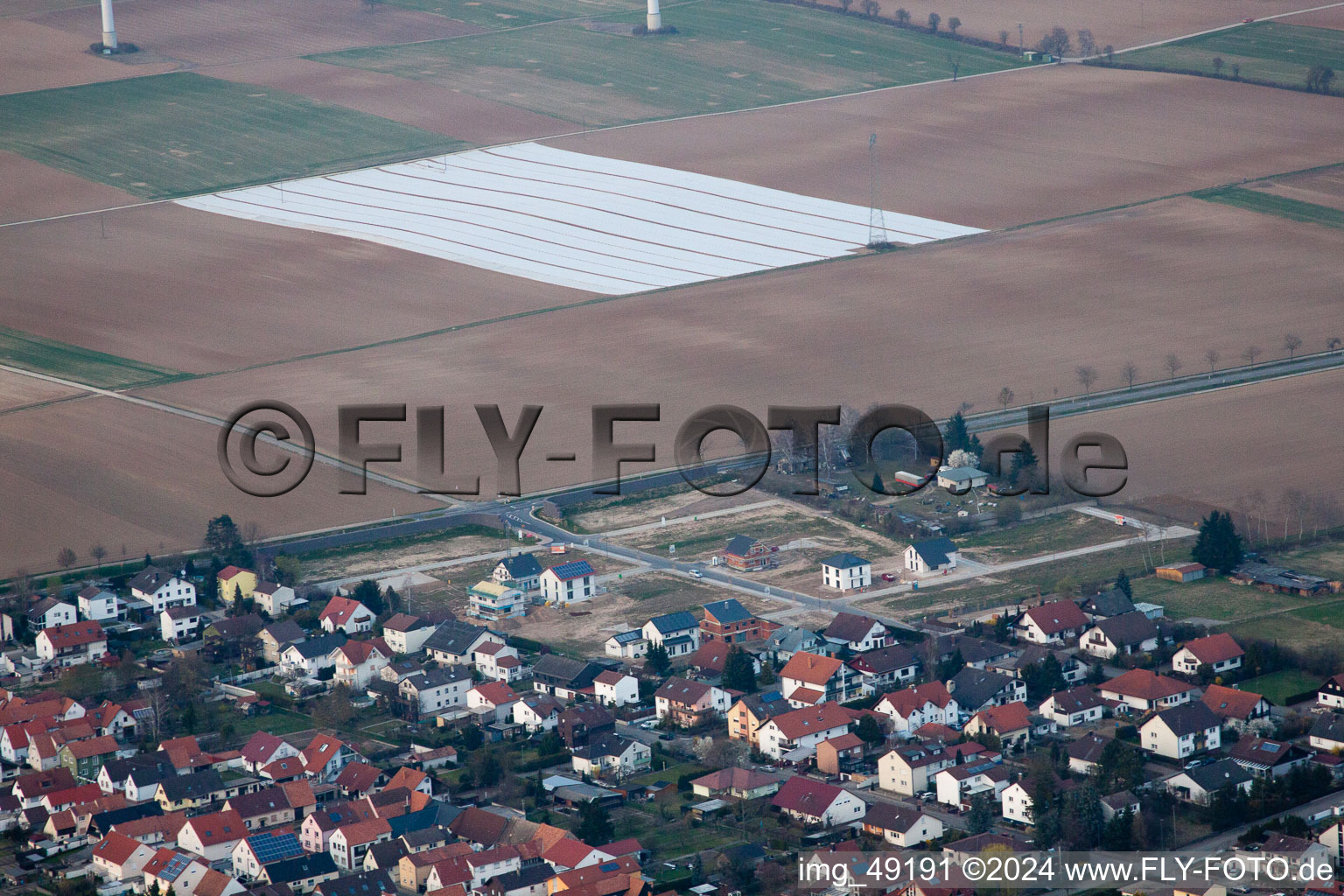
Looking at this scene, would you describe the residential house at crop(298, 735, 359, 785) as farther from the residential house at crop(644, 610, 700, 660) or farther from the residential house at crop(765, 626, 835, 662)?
the residential house at crop(765, 626, 835, 662)

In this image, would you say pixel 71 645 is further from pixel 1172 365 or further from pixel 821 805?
pixel 1172 365

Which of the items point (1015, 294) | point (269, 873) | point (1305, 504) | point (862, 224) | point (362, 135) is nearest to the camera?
point (269, 873)

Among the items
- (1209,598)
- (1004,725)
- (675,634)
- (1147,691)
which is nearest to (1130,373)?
(1209,598)

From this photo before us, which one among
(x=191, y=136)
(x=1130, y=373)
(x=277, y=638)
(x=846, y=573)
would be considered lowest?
(x=277, y=638)

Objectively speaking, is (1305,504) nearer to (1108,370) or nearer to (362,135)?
(1108,370)

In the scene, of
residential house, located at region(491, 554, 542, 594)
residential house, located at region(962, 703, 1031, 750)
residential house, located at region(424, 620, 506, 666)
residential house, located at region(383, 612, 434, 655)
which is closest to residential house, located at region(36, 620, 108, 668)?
residential house, located at region(383, 612, 434, 655)

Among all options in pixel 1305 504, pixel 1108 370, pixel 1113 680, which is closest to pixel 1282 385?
pixel 1108 370
